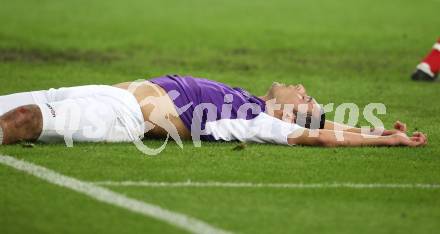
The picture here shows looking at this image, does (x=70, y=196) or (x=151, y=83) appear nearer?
(x=70, y=196)

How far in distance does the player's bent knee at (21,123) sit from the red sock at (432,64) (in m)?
7.11

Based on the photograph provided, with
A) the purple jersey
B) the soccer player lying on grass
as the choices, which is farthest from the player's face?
the purple jersey

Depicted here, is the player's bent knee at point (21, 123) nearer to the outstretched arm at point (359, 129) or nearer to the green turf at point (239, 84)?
the green turf at point (239, 84)

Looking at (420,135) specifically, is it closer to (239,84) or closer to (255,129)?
(255,129)

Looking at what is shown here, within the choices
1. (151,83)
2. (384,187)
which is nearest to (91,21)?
(151,83)

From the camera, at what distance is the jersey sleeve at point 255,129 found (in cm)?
935

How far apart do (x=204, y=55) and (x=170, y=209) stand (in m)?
9.28

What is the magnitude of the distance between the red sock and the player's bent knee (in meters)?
7.11

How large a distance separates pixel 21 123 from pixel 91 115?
59 cm

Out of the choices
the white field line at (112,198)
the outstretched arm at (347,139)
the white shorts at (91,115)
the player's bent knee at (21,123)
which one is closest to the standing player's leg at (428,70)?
the outstretched arm at (347,139)

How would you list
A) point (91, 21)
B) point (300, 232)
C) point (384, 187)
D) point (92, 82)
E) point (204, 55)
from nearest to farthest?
point (300, 232) → point (384, 187) → point (92, 82) → point (204, 55) → point (91, 21)

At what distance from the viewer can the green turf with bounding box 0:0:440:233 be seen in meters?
7.21

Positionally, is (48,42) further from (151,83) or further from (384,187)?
(384,187)

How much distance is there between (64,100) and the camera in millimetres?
9281
